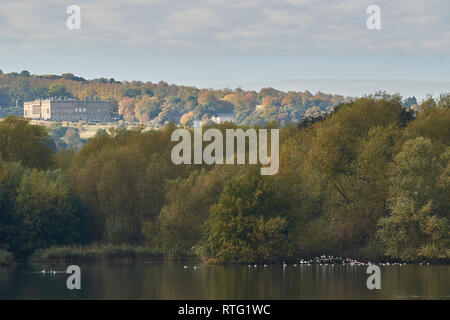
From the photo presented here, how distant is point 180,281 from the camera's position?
151 ft

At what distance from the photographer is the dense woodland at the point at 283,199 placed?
58.5 m

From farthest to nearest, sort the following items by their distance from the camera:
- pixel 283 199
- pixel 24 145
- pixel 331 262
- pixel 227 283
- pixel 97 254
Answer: pixel 24 145
pixel 97 254
pixel 283 199
pixel 331 262
pixel 227 283

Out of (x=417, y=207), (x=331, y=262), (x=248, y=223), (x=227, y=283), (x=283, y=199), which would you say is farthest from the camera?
(x=283, y=199)

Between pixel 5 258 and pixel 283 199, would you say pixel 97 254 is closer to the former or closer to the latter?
pixel 5 258

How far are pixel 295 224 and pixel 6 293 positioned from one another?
79.7ft

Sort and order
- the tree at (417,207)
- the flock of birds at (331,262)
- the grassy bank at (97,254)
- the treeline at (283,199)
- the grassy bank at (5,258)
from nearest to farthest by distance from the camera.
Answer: the grassy bank at (5,258), the tree at (417,207), the flock of birds at (331,262), the treeline at (283,199), the grassy bank at (97,254)

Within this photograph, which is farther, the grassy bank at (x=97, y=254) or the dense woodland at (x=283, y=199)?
the grassy bank at (x=97, y=254)

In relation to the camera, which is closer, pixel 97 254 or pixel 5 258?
pixel 5 258

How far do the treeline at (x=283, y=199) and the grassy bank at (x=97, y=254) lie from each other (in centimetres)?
83

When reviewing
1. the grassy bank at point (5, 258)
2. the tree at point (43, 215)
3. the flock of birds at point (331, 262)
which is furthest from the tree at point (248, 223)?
the grassy bank at point (5, 258)

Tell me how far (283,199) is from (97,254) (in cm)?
1302

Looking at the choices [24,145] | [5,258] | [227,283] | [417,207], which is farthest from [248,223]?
[24,145]

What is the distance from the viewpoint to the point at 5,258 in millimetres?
57062

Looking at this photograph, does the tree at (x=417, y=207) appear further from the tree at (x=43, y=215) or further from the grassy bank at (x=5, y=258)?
the grassy bank at (x=5, y=258)
